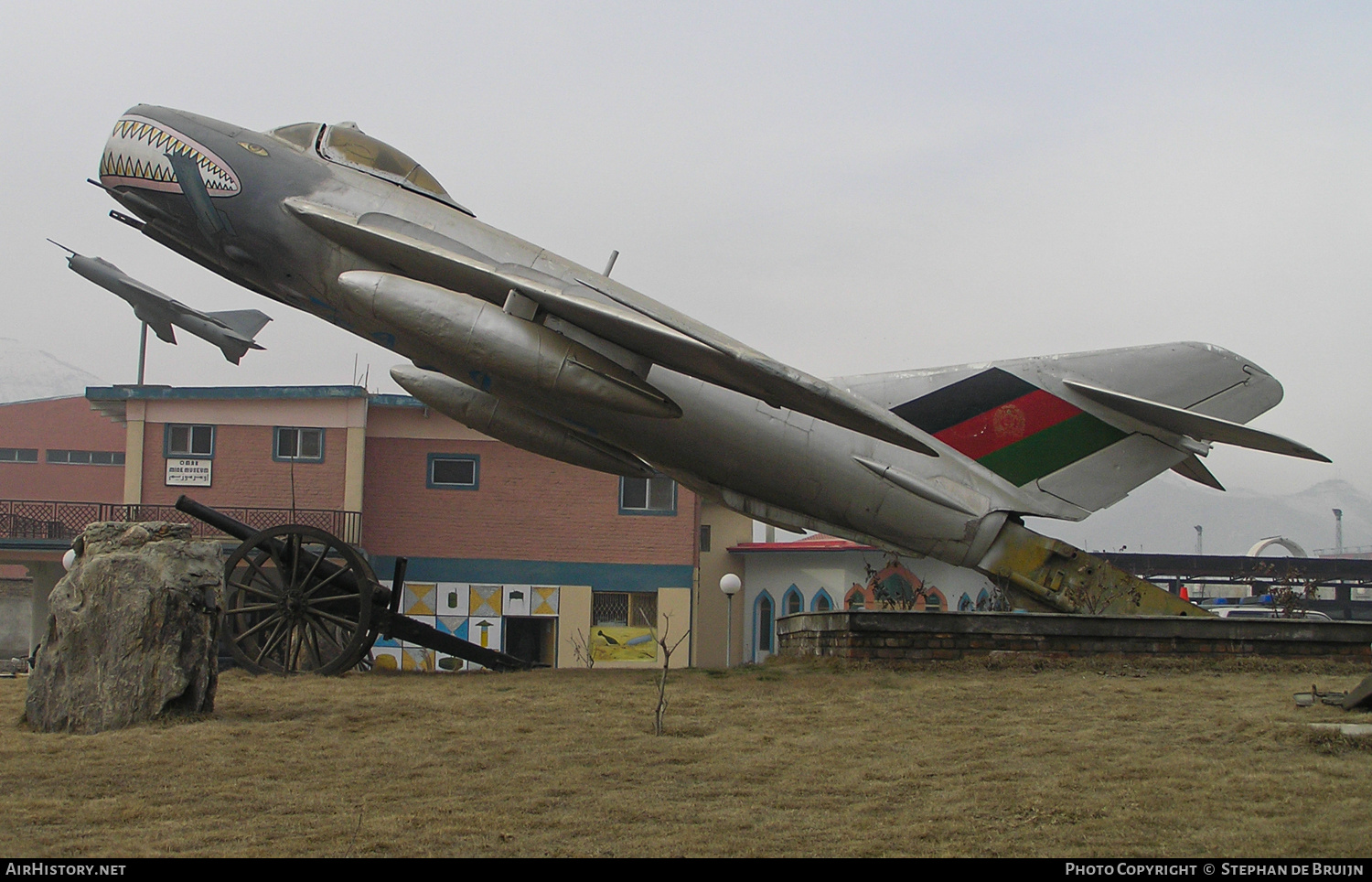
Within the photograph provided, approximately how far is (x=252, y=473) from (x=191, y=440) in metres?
1.61

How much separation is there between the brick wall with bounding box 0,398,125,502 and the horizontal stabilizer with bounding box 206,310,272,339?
30.0 meters

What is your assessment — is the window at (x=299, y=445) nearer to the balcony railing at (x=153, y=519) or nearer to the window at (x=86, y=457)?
the balcony railing at (x=153, y=519)

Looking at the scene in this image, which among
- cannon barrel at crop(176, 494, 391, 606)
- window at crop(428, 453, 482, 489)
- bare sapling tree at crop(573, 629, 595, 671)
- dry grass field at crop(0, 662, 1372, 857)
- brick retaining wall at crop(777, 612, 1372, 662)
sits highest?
window at crop(428, 453, 482, 489)

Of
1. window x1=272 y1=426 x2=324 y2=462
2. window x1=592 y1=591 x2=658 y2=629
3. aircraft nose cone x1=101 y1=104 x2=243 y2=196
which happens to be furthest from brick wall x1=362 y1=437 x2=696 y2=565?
aircraft nose cone x1=101 y1=104 x2=243 y2=196

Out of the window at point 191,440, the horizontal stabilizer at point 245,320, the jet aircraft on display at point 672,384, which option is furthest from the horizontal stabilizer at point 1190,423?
the window at point 191,440

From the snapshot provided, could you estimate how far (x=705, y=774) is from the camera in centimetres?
786

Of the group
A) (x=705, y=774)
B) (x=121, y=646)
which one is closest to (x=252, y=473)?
(x=121, y=646)

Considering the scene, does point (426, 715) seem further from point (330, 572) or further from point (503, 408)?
point (503, 408)

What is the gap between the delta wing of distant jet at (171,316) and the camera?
617 inches

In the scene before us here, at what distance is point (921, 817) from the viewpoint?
6.65 m

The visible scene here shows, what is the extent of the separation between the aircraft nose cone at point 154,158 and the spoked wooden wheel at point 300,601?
3.63 m

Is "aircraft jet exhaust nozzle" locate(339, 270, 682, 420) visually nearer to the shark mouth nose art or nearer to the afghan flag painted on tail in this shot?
the shark mouth nose art

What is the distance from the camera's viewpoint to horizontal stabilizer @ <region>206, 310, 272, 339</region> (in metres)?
17.1

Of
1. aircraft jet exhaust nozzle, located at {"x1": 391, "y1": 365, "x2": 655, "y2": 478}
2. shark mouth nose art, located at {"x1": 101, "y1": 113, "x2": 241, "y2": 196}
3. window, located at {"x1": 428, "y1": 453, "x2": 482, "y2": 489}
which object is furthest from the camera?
window, located at {"x1": 428, "y1": 453, "x2": 482, "y2": 489}
